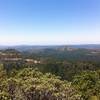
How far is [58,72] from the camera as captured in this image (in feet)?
386

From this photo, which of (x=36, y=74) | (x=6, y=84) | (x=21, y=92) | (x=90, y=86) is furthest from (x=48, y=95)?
(x=90, y=86)

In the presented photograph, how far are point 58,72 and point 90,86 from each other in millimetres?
63971

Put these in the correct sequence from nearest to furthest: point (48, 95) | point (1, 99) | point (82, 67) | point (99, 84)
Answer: point (1, 99) → point (48, 95) → point (99, 84) → point (82, 67)

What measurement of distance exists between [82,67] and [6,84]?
116m

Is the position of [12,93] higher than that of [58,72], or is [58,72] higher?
[12,93]

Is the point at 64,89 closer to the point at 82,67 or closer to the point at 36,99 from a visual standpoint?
the point at 36,99

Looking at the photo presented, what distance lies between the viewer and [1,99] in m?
21.5

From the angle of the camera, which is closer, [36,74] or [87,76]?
[36,74]

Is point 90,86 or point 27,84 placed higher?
point 27,84

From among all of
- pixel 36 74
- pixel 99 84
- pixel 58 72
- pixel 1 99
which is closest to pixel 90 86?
pixel 99 84

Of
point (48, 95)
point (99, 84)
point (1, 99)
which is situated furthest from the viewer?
point (99, 84)

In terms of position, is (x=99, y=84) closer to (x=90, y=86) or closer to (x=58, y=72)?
(x=90, y=86)

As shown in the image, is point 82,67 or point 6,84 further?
point 82,67

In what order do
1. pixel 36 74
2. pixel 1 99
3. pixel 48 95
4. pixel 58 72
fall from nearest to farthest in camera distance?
pixel 1 99 < pixel 48 95 < pixel 36 74 < pixel 58 72
